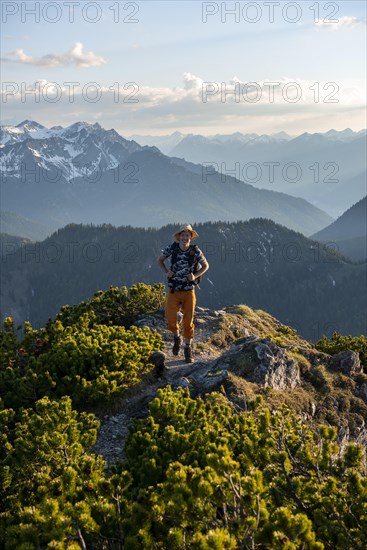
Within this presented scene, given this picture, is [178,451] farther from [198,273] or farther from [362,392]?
[362,392]

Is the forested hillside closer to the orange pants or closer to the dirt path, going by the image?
the dirt path

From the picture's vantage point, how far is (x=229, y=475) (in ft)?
17.4

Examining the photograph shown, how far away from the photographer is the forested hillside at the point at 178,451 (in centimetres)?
539

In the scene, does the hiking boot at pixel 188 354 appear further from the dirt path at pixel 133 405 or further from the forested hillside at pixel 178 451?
the forested hillside at pixel 178 451

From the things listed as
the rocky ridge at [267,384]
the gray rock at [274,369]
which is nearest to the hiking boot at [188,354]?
the rocky ridge at [267,384]

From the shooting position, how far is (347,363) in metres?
15.2

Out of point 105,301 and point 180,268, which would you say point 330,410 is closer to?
point 180,268

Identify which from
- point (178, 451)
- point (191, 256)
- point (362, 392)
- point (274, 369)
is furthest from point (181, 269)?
point (178, 451)

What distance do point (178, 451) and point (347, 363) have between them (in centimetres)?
918

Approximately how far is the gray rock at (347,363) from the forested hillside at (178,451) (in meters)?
0.04

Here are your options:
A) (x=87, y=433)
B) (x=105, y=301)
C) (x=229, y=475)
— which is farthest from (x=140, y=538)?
(x=105, y=301)

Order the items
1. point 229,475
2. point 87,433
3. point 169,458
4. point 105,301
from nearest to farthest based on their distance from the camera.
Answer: point 229,475 → point 169,458 → point 87,433 → point 105,301

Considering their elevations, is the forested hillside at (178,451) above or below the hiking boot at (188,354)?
above

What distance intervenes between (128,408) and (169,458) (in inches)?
210
